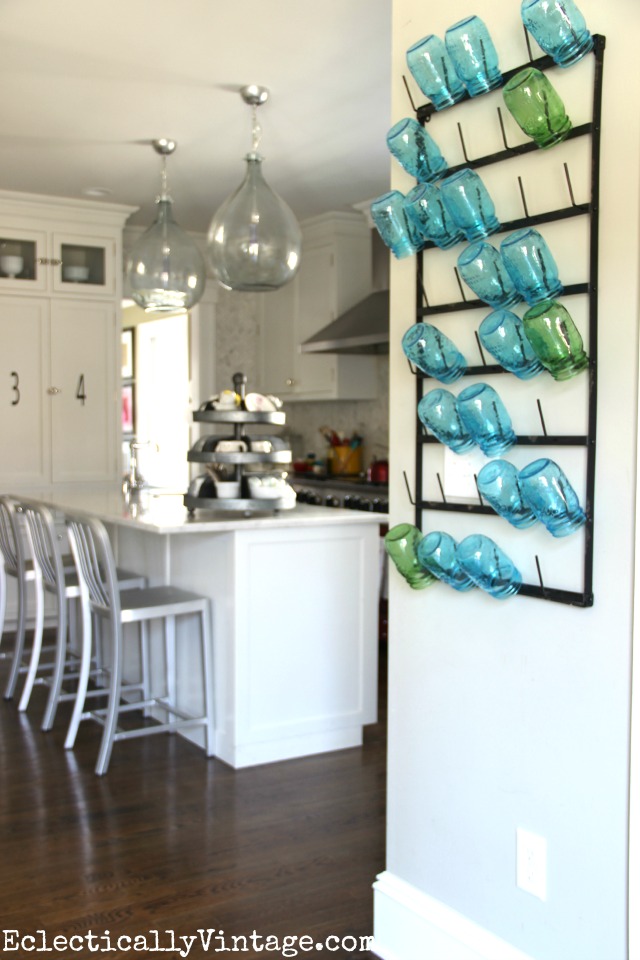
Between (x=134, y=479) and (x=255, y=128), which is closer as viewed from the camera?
(x=255, y=128)

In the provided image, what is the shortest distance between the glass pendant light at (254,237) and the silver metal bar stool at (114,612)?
111 centimetres

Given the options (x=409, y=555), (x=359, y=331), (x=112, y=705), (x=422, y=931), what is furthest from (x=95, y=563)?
(x=359, y=331)

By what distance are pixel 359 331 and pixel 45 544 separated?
2.35 m

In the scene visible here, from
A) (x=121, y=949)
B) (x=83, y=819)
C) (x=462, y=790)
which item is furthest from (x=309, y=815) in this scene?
(x=462, y=790)

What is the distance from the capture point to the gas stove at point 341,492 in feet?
17.9

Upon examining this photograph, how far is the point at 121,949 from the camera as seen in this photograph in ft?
7.16

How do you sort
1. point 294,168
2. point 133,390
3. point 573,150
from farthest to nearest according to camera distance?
point 133,390 < point 294,168 < point 573,150

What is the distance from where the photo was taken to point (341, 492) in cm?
603

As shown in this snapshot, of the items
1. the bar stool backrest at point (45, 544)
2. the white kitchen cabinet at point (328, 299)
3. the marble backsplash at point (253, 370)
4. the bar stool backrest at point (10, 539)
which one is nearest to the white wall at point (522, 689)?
the bar stool backrest at point (45, 544)

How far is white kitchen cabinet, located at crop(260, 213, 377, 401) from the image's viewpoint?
5.98 metres

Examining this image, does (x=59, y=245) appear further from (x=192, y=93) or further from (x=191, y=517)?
(x=191, y=517)

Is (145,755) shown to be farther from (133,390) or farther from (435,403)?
(133,390)

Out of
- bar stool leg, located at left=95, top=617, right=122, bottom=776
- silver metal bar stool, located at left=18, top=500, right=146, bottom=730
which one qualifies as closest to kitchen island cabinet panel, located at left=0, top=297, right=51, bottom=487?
silver metal bar stool, located at left=18, top=500, right=146, bottom=730

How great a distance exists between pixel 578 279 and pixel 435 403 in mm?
385
